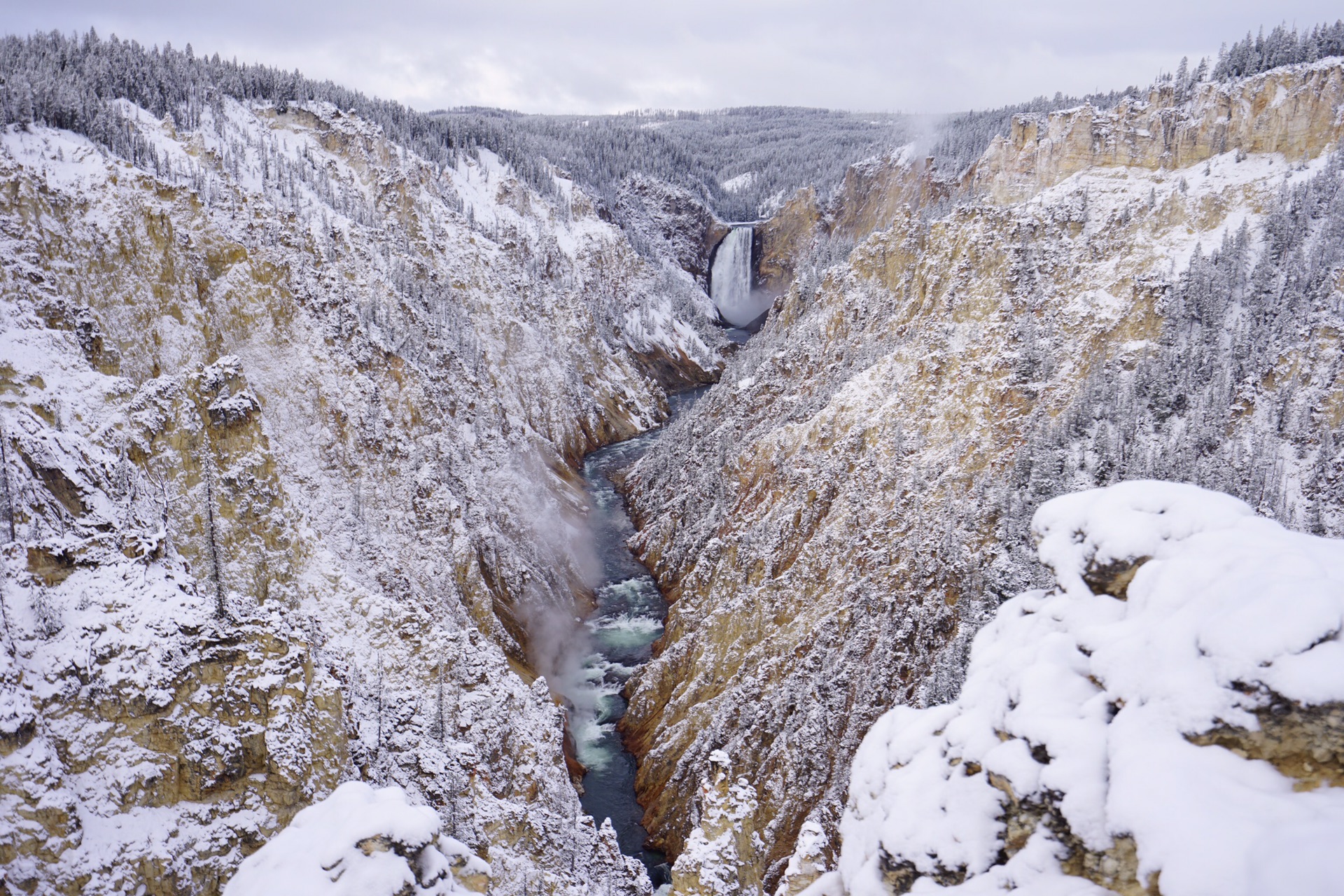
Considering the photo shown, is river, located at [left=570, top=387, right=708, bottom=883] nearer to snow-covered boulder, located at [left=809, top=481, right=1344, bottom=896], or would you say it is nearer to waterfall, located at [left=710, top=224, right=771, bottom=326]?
snow-covered boulder, located at [left=809, top=481, right=1344, bottom=896]

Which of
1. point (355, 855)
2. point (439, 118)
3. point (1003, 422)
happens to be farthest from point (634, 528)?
point (439, 118)

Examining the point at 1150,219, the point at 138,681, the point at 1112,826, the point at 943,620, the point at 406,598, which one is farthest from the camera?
the point at 1150,219

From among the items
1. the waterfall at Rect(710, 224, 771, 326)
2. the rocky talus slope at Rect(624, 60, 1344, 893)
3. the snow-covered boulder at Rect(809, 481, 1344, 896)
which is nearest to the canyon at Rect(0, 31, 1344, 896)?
the snow-covered boulder at Rect(809, 481, 1344, 896)

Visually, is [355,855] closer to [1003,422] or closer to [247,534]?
[247,534]

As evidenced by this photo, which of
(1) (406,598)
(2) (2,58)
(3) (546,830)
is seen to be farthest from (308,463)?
(2) (2,58)

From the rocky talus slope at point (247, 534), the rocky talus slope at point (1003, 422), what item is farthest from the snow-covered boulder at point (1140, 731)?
the rocky talus slope at point (247, 534)

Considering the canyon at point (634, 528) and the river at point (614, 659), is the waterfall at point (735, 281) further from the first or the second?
the canyon at point (634, 528)

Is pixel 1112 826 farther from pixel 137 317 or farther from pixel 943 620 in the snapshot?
pixel 137 317
